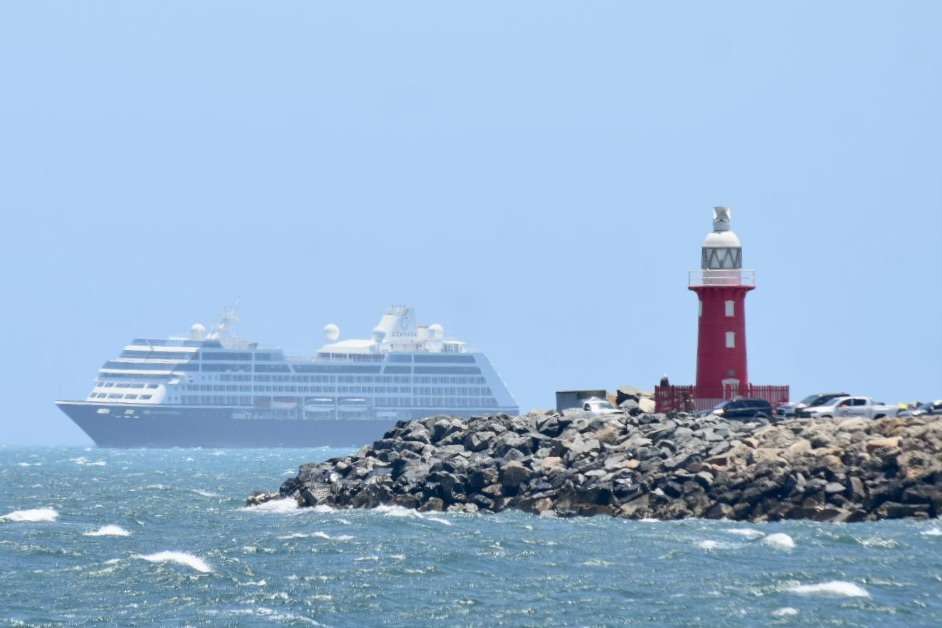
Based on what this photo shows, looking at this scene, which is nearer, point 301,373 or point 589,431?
point 589,431

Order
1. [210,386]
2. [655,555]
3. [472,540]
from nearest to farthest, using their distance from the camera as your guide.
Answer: [655,555] → [472,540] → [210,386]

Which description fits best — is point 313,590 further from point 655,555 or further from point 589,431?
point 589,431

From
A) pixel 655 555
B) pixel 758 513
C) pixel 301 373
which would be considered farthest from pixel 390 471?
pixel 301 373

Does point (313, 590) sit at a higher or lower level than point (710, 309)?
lower

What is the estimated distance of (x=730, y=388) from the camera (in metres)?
50.8

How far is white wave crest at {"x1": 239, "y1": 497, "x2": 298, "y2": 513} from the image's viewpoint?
45906 mm

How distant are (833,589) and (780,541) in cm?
550

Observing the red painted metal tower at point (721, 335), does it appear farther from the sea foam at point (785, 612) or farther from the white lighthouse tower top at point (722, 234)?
the sea foam at point (785, 612)

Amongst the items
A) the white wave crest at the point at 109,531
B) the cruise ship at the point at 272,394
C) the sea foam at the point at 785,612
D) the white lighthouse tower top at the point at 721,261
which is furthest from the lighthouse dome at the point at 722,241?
the cruise ship at the point at 272,394

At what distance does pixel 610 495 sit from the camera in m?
40.7

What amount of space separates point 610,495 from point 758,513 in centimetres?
326

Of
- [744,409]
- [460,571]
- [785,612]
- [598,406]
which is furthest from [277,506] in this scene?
[785,612]

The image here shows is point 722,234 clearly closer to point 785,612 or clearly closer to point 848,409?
point 848,409

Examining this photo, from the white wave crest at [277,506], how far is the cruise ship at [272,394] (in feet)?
301
